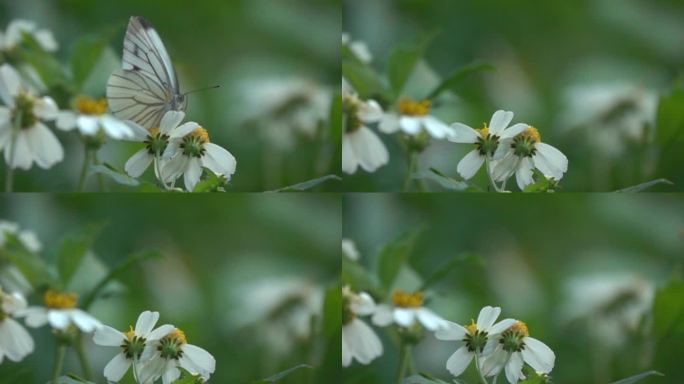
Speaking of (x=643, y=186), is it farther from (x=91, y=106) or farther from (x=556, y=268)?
(x=91, y=106)

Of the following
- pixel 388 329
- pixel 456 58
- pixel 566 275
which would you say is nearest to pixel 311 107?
pixel 456 58

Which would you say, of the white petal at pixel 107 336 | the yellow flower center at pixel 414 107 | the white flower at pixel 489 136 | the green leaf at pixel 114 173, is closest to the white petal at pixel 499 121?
the white flower at pixel 489 136

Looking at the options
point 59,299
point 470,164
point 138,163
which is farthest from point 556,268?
point 59,299

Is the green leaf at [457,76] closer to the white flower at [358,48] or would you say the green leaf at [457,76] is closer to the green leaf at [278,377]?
the white flower at [358,48]

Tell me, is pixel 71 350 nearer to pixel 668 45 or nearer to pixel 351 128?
pixel 351 128

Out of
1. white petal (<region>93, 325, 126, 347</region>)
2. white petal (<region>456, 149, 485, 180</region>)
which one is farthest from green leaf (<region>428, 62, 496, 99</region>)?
white petal (<region>93, 325, 126, 347</region>)

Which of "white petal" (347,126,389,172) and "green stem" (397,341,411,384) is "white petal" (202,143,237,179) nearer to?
"white petal" (347,126,389,172)
